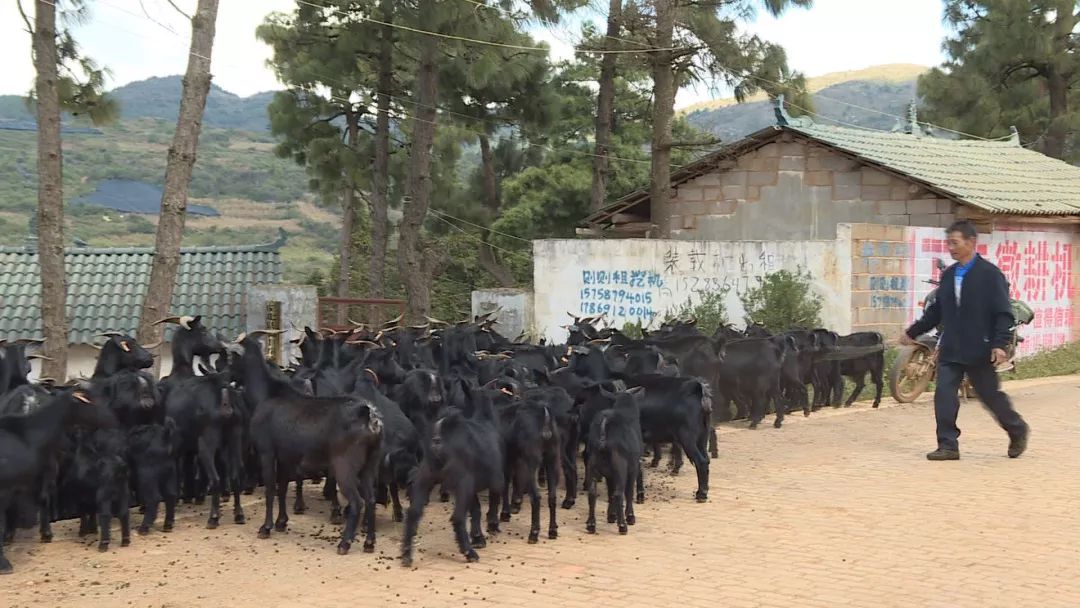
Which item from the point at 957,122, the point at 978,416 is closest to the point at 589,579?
the point at 978,416

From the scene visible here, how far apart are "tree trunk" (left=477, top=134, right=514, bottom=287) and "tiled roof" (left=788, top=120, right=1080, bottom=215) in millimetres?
11280

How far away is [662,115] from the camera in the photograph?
21.9 m

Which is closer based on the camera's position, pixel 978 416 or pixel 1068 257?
pixel 978 416

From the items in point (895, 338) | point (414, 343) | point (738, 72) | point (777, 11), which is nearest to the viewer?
point (414, 343)

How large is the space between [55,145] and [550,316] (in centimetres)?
759

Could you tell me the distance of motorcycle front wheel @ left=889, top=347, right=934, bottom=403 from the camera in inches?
572

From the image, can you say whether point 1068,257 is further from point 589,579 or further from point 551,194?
point 589,579

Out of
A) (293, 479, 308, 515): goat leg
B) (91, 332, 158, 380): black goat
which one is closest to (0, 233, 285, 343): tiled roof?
(91, 332, 158, 380): black goat

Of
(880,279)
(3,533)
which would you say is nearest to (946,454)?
(880,279)

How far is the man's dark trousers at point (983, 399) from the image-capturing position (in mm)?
10422

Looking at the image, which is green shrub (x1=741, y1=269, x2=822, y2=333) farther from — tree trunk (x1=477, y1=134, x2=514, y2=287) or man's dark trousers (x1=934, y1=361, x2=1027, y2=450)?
tree trunk (x1=477, y1=134, x2=514, y2=287)

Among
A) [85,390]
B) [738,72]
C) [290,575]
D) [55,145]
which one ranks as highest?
[738,72]

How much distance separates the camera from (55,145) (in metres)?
12.7

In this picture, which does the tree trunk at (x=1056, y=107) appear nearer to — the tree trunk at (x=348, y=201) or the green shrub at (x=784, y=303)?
the tree trunk at (x=348, y=201)
